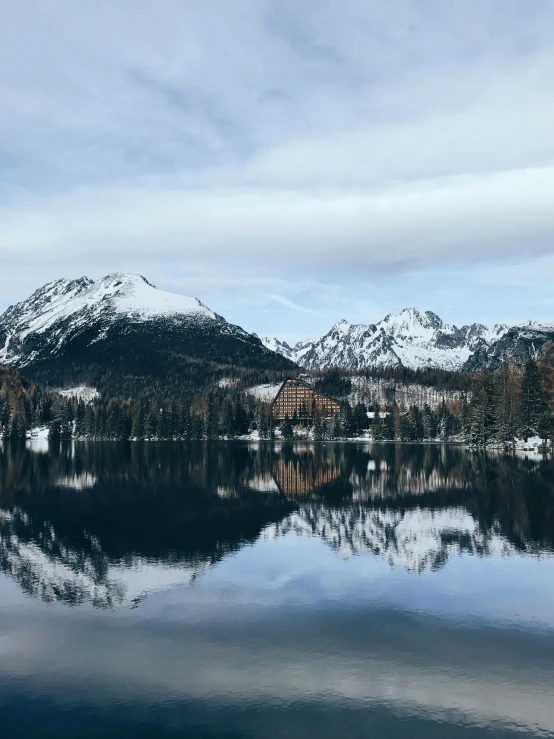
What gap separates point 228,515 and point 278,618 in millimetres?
37891

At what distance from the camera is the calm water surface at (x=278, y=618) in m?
28.7

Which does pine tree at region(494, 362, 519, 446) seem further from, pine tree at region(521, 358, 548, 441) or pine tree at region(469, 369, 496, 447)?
pine tree at region(469, 369, 496, 447)

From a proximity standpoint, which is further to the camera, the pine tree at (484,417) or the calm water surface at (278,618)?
the pine tree at (484,417)

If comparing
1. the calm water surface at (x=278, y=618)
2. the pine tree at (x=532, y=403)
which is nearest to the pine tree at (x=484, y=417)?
the pine tree at (x=532, y=403)

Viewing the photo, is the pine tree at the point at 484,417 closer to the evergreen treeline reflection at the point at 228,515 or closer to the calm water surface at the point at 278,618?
the evergreen treeline reflection at the point at 228,515

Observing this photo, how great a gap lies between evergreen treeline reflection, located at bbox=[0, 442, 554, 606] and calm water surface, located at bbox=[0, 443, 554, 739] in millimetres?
385

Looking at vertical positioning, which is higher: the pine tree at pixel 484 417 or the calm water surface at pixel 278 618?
the pine tree at pixel 484 417

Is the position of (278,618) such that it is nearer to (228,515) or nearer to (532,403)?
(228,515)

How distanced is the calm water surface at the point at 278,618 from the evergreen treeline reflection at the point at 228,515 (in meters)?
0.39

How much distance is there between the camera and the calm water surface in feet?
94.0

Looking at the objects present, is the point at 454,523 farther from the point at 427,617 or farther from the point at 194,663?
the point at 194,663

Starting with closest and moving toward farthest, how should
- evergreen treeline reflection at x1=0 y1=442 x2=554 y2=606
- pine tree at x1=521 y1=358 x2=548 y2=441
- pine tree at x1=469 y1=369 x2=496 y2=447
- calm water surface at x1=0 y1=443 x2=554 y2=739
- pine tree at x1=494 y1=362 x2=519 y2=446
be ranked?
calm water surface at x1=0 y1=443 x2=554 y2=739, evergreen treeline reflection at x1=0 y1=442 x2=554 y2=606, pine tree at x1=521 y1=358 x2=548 y2=441, pine tree at x1=494 y1=362 x2=519 y2=446, pine tree at x1=469 y1=369 x2=496 y2=447

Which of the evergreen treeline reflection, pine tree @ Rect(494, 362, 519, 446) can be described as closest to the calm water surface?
the evergreen treeline reflection

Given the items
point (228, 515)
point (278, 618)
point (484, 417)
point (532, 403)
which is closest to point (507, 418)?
point (532, 403)
